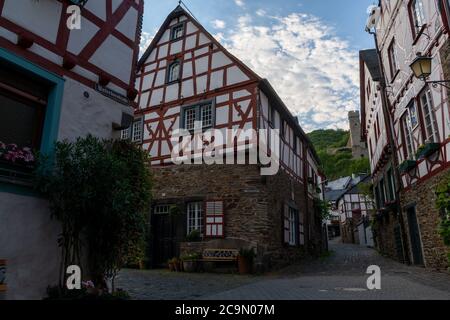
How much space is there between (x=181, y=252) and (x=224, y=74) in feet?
19.6

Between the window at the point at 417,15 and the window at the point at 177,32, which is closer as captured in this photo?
the window at the point at 417,15

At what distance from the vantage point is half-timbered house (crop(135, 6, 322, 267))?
10.5m

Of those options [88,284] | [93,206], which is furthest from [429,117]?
[88,284]

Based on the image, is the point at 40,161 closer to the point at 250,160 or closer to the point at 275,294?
the point at 275,294

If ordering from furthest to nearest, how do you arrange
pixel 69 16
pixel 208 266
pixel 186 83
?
pixel 186 83 < pixel 208 266 < pixel 69 16

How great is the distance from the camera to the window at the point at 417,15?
860cm

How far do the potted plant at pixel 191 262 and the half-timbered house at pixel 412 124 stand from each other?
241 inches

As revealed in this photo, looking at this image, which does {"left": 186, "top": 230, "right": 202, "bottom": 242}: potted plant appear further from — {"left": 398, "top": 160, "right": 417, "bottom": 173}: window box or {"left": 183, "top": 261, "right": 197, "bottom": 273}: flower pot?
{"left": 398, "top": 160, "right": 417, "bottom": 173}: window box

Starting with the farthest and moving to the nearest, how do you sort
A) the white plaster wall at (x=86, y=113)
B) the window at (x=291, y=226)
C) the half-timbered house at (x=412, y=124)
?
the window at (x=291, y=226)
the half-timbered house at (x=412, y=124)
the white plaster wall at (x=86, y=113)

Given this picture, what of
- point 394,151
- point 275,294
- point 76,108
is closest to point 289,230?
point 394,151

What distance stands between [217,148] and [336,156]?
52808mm

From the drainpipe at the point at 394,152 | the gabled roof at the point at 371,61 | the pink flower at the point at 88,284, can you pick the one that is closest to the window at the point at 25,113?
the pink flower at the point at 88,284

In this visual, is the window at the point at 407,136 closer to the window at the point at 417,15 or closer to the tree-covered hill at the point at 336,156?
the window at the point at 417,15
